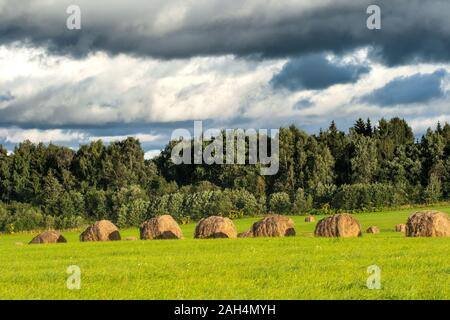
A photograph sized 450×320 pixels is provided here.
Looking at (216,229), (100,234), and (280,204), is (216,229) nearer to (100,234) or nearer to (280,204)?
(100,234)

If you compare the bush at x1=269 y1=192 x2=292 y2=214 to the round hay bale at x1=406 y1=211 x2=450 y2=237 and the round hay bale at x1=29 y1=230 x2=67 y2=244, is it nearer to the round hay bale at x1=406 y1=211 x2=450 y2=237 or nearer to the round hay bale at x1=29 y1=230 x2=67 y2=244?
the round hay bale at x1=29 y1=230 x2=67 y2=244

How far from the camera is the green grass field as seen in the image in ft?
63.2

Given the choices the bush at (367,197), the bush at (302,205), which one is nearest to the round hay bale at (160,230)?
the bush at (302,205)

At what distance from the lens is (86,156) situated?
415 feet

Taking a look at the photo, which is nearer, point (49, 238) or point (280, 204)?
point (49, 238)

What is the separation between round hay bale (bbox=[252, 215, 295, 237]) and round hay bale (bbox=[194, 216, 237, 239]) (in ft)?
5.71

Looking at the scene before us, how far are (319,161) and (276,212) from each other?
60.0 feet

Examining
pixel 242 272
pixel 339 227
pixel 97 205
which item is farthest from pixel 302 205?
pixel 242 272

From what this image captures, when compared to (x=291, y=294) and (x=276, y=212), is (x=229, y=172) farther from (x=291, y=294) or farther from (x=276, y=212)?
(x=291, y=294)

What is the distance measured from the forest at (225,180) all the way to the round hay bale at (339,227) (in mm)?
47510

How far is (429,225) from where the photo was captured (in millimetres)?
42469

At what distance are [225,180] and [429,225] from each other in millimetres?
75519
